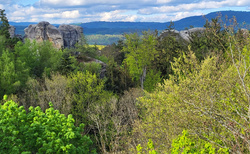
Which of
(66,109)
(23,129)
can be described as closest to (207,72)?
Answer: (23,129)

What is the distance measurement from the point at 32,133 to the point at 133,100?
21690mm

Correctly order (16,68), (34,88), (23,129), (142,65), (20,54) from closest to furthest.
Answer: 1. (23,129)
2. (34,88)
3. (16,68)
4. (20,54)
5. (142,65)

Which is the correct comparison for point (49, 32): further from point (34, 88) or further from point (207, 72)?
point (207, 72)

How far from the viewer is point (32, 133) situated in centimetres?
1320

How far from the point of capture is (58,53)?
48188 mm

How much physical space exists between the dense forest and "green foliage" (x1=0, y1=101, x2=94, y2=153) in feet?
0.19

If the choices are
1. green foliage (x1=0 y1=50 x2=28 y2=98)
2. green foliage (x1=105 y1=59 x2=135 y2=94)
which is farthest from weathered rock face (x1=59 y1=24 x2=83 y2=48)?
green foliage (x1=0 y1=50 x2=28 y2=98)

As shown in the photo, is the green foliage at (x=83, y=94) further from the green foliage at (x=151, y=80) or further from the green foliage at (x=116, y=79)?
the green foliage at (x=151, y=80)

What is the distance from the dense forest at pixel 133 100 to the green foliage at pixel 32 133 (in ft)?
0.19

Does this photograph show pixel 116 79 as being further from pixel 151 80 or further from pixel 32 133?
pixel 32 133

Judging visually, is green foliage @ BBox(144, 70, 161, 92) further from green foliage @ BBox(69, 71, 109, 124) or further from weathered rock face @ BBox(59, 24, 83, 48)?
weathered rock face @ BBox(59, 24, 83, 48)

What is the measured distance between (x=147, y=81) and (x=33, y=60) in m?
23.5

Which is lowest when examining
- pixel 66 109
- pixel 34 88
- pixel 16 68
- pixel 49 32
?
pixel 66 109

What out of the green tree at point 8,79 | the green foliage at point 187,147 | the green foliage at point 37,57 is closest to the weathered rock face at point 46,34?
the green foliage at point 37,57
